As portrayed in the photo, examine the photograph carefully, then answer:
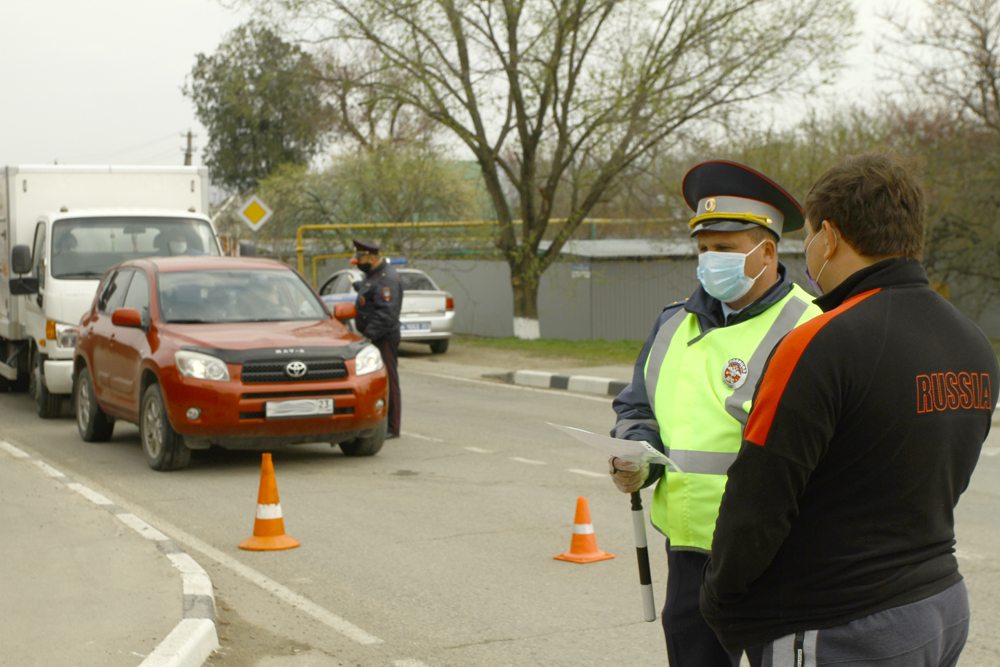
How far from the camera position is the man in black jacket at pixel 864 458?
2047 mm

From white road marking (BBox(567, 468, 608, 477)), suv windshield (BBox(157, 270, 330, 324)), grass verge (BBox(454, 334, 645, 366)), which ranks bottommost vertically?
white road marking (BBox(567, 468, 608, 477))

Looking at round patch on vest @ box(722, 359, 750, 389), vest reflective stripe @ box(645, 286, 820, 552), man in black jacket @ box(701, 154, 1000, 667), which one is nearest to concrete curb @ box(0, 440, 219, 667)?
vest reflective stripe @ box(645, 286, 820, 552)

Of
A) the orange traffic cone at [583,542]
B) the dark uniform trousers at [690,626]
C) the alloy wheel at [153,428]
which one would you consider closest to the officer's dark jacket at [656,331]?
the dark uniform trousers at [690,626]

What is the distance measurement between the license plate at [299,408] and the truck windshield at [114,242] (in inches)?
204

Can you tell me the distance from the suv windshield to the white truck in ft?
9.45

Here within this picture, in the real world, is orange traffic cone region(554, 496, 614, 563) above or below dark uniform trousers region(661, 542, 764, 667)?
below

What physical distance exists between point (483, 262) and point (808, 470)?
25.0 m

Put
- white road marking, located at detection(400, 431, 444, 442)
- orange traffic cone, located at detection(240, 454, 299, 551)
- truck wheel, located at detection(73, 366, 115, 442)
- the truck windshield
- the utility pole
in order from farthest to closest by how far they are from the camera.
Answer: the utility pole < the truck windshield < white road marking, located at detection(400, 431, 444, 442) < truck wheel, located at detection(73, 366, 115, 442) < orange traffic cone, located at detection(240, 454, 299, 551)

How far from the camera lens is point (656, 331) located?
9.99 feet

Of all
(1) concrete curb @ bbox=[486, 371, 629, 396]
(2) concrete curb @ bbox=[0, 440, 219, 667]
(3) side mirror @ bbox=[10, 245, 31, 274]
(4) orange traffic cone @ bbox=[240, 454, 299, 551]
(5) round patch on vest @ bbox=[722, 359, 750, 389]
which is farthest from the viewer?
(1) concrete curb @ bbox=[486, 371, 629, 396]

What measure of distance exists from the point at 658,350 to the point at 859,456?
3.24 feet

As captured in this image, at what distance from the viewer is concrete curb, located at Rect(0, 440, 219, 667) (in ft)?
14.1

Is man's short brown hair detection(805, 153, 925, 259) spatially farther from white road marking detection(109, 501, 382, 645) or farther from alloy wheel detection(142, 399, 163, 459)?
alloy wheel detection(142, 399, 163, 459)

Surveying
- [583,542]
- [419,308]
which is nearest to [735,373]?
[583,542]
